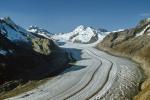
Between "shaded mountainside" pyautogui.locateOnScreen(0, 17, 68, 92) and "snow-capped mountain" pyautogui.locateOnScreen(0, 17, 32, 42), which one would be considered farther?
"snow-capped mountain" pyautogui.locateOnScreen(0, 17, 32, 42)

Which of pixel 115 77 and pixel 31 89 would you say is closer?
pixel 31 89

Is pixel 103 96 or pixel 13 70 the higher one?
pixel 13 70

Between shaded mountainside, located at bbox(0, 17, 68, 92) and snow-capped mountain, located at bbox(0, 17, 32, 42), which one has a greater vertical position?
snow-capped mountain, located at bbox(0, 17, 32, 42)

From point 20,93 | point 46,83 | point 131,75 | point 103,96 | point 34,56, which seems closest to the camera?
point 103,96

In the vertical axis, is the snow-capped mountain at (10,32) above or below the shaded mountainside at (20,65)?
above

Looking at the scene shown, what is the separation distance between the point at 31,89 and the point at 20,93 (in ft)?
9.49

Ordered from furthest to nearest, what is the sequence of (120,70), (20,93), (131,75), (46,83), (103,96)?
(120,70), (131,75), (46,83), (20,93), (103,96)

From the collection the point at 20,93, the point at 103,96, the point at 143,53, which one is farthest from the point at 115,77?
the point at 143,53

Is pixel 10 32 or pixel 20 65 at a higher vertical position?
pixel 10 32

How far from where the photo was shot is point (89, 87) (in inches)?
2061

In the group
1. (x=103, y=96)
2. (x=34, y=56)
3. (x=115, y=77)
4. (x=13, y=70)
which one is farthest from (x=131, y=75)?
(x=34, y=56)

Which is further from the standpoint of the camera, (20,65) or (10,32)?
(10,32)

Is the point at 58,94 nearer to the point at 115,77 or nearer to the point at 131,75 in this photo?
the point at 115,77

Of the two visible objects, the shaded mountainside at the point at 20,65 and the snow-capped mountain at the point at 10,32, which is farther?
the snow-capped mountain at the point at 10,32
